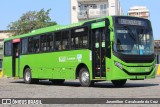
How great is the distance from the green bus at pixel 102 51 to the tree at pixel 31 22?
3851 centimetres

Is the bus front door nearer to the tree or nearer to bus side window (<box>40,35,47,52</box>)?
bus side window (<box>40,35,47,52</box>)

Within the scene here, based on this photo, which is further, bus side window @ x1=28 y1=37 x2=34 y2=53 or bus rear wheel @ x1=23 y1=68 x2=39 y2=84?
bus rear wheel @ x1=23 y1=68 x2=39 y2=84

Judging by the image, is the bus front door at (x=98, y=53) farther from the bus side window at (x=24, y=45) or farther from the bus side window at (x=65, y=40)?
the bus side window at (x=24, y=45)

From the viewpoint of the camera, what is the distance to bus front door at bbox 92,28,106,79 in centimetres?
1855

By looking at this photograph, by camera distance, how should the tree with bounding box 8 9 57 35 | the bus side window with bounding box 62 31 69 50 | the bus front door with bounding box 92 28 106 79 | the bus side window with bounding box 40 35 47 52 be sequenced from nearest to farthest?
the bus front door with bounding box 92 28 106 79
the bus side window with bounding box 62 31 69 50
the bus side window with bounding box 40 35 47 52
the tree with bounding box 8 9 57 35

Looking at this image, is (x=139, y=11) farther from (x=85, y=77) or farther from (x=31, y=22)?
(x=85, y=77)

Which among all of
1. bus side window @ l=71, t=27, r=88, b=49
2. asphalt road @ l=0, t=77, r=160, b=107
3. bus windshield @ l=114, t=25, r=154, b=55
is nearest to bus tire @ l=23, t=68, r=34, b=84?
bus side window @ l=71, t=27, r=88, b=49

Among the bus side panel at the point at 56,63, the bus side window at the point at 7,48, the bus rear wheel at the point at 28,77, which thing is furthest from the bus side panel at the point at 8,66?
the bus rear wheel at the point at 28,77

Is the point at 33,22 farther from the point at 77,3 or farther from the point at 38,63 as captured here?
the point at 38,63

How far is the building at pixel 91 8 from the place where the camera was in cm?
7075

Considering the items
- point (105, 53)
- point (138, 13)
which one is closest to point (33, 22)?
point (105, 53)

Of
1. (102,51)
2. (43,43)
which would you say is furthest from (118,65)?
(43,43)

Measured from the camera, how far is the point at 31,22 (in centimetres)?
6219

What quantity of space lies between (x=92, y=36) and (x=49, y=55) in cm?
469
